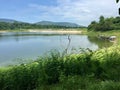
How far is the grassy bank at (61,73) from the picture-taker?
5.66 m

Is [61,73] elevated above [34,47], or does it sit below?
above

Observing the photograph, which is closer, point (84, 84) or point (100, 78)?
point (84, 84)

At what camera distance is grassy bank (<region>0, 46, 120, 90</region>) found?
566cm

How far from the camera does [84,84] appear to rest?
535 cm

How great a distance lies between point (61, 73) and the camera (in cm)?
589

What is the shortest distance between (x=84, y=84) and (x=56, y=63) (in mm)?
1186

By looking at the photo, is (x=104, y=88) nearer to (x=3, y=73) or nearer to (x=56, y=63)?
(x=56, y=63)

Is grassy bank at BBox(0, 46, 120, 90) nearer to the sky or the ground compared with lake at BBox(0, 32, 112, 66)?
nearer to the sky

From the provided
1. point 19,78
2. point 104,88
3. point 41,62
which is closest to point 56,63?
point 41,62

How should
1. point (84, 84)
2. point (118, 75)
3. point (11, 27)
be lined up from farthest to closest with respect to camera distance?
point (11, 27)
point (118, 75)
point (84, 84)

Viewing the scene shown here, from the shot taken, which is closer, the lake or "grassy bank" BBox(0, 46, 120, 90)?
"grassy bank" BBox(0, 46, 120, 90)

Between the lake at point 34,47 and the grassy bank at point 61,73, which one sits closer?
the grassy bank at point 61,73

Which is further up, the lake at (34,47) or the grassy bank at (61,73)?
the grassy bank at (61,73)

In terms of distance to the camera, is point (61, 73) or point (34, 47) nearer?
point (61, 73)
